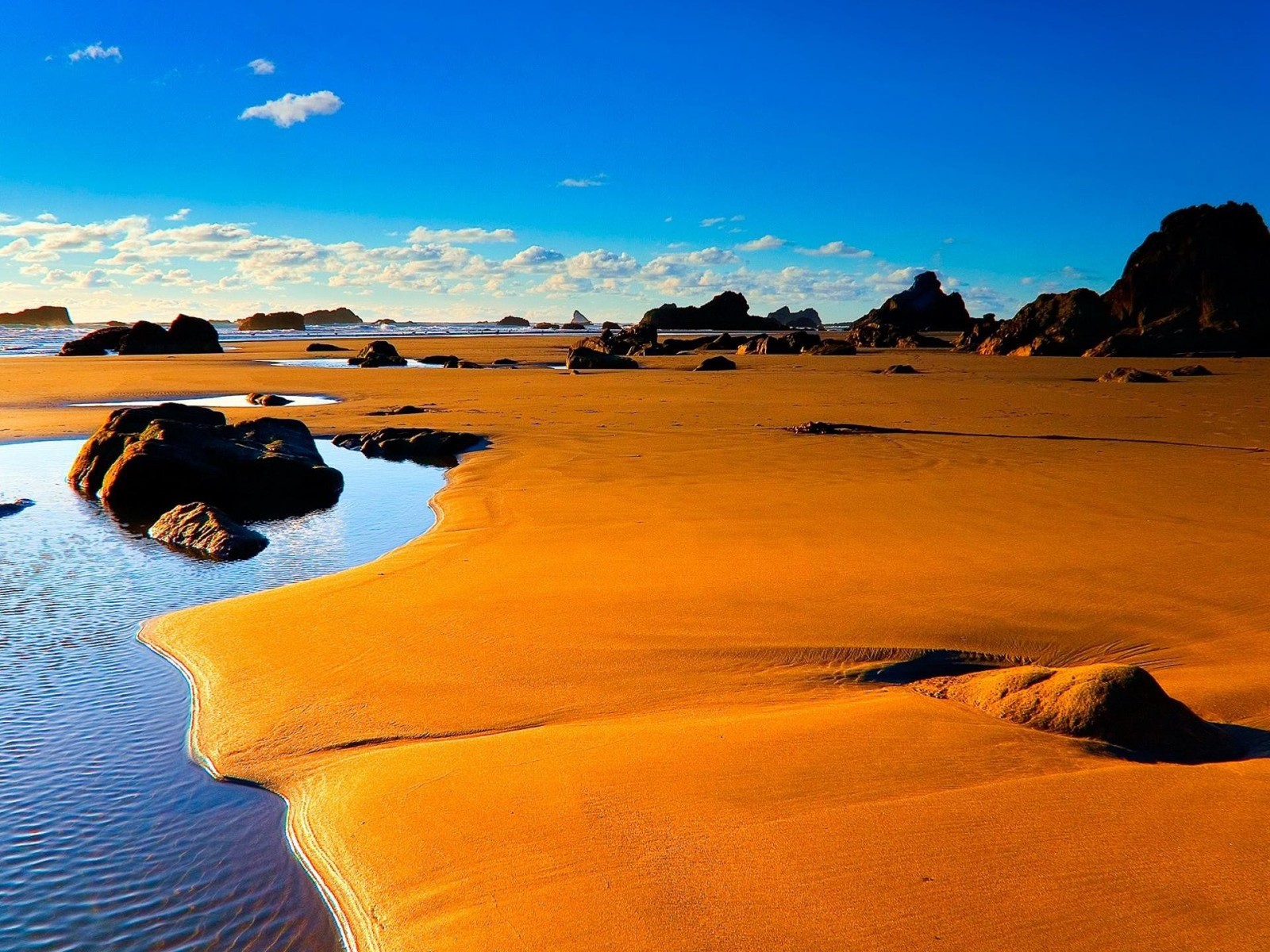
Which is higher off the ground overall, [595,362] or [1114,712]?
[595,362]

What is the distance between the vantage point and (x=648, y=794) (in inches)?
120

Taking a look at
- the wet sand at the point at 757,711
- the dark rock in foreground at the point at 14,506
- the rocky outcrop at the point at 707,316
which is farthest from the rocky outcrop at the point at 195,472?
the rocky outcrop at the point at 707,316

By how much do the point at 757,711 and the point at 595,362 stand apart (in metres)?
23.5

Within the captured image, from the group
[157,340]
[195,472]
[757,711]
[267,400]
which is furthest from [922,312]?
[757,711]

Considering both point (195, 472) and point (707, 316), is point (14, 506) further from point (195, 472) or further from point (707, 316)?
point (707, 316)

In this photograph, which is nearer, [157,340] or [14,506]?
[14,506]

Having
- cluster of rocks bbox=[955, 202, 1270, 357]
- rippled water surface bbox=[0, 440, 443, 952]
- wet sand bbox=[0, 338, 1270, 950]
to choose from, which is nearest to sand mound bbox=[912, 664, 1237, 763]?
wet sand bbox=[0, 338, 1270, 950]

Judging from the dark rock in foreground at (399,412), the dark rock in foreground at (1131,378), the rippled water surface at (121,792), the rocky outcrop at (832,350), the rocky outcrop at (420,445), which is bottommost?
the rippled water surface at (121,792)

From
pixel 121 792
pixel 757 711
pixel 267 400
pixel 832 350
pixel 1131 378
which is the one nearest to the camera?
pixel 121 792

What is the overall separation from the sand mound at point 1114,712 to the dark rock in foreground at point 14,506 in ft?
26.3

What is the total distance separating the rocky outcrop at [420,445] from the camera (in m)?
11.1

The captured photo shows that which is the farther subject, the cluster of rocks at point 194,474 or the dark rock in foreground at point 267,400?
the dark rock in foreground at point 267,400

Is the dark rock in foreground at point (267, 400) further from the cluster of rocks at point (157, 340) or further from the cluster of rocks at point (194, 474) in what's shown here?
the cluster of rocks at point (157, 340)

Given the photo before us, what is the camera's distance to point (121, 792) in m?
3.44
